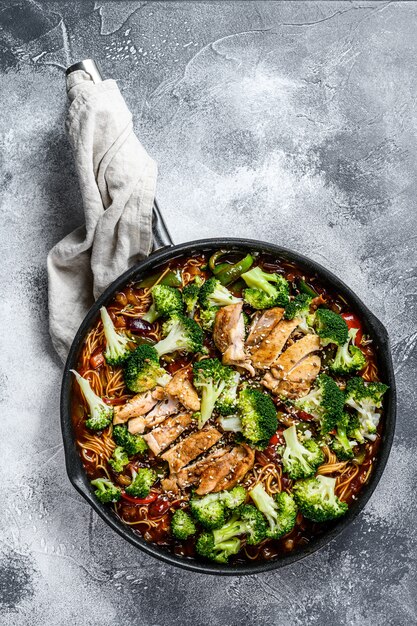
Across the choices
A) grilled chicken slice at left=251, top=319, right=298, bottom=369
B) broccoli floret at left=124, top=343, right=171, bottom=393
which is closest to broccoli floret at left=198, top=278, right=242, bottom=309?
grilled chicken slice at left=251, top=319, right=298, bottom=369

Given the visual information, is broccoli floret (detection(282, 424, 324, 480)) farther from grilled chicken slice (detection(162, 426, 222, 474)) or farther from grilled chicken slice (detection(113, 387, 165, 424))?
grilled chicken slice (detection(113, 387, 165, 424))

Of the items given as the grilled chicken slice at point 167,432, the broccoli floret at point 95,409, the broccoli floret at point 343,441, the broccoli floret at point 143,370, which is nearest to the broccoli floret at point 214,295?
the broccoli floret at point 143,370

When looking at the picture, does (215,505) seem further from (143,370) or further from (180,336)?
(180,336)

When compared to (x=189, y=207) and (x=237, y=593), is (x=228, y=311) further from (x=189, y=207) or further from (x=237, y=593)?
(x=237, y=593)

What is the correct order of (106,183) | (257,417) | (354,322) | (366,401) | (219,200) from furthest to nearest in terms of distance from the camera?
(219,200)
(106,183)
(354,322)
(366,401)
(257,417)

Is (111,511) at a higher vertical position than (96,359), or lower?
lower

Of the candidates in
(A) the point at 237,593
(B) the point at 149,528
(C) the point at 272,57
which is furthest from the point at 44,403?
(C) the point at 272,57

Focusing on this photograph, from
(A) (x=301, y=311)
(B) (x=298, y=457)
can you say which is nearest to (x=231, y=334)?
→ (A) (x=301, y=311)
